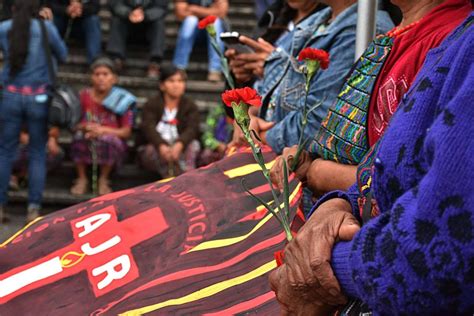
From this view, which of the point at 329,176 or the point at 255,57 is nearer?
the point at 329,176

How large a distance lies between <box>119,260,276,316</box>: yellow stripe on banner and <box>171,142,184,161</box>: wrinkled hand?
18.3 ft

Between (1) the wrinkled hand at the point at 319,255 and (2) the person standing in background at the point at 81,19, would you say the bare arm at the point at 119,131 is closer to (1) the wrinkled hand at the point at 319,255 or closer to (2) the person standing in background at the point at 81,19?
(2) the person standing in background at the point at 81,19

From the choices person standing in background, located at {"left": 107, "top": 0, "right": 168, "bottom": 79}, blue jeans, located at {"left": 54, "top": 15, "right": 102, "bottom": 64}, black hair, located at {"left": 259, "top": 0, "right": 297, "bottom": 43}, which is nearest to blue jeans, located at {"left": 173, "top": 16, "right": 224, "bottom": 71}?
person standing in background, located at {"left": 107, "top": 0, "right": 168, "bottom": 79}

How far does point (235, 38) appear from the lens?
4.06 meters

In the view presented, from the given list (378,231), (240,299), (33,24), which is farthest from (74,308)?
(33,24)

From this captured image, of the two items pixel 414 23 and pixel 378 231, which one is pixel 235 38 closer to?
pixel 414 23

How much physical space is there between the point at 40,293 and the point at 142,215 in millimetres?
443

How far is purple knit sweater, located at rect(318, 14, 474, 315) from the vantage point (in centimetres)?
134

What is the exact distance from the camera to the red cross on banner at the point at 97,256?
2.90 metres

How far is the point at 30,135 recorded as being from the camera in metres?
7.77

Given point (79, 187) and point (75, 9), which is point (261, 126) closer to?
point (79, 187)

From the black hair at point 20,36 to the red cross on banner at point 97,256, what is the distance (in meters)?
4.72

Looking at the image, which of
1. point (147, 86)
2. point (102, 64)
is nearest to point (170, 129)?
point (102, 64)

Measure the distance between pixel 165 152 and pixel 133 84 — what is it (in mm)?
1540
